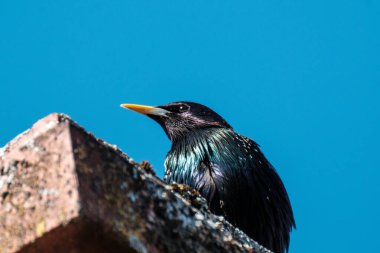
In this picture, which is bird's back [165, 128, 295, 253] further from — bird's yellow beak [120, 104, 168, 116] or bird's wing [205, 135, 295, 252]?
bird's yellow beak [120, 104, 168, 116]

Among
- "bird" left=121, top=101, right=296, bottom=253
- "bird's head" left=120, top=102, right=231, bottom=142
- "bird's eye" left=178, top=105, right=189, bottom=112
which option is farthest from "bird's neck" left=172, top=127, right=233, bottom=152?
"bird's eye" left=178, top=105, right=189, bottom=112

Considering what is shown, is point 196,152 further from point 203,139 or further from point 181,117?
point 181,117

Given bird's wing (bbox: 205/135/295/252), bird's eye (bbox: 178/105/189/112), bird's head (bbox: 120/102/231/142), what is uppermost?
bird's eye (bbox: 178/105/189/112)

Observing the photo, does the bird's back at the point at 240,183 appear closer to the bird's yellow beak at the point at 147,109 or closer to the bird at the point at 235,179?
the bird at the point at 235,179

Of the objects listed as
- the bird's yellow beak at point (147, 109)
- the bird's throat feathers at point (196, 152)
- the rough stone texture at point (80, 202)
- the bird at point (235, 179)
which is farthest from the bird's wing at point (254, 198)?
the rough stone texture at point (80, 202)

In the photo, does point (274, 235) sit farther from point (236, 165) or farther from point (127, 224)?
point (127, 224)

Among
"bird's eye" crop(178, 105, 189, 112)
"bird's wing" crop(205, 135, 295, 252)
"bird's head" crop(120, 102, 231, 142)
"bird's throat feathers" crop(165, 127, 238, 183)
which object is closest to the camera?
"bird's wing" crop(205, 135, 295, 252)

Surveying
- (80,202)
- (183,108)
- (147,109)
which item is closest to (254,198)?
(183,108)

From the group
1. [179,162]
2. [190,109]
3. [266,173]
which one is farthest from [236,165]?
Answer: [190,109]
